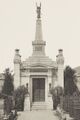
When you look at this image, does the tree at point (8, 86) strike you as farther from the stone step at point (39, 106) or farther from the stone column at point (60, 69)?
the stone column at point (60, 69)

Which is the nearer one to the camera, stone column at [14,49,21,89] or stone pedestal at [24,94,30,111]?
stone pedestal at [24,94,30,111]

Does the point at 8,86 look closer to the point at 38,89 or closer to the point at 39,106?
the point at 38,89

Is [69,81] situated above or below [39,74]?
below

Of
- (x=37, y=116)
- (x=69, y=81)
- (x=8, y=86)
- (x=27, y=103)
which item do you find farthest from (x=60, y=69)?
(x=37, y=116)

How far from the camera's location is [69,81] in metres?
58.9

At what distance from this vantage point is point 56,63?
57094 mm

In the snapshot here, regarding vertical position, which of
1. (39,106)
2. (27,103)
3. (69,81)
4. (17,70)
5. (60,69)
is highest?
(60,69)

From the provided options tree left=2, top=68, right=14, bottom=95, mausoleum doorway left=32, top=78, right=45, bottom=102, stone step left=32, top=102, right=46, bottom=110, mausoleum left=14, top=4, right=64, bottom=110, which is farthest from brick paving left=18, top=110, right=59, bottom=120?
tree left=2, top=68, right=14, bottom=95

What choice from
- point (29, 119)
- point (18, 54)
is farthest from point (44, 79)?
point (29, 119)

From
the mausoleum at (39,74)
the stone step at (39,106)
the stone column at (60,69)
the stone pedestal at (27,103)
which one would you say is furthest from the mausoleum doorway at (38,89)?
the stone pedestal at (27,103)

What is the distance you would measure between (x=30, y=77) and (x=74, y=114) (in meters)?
26.7

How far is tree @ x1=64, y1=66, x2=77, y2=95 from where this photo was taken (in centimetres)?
5656

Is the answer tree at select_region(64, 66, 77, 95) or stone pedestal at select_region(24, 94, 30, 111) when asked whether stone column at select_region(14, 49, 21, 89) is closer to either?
stone pedestal at select_region(24, 94, 30, 111)

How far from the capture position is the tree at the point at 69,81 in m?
56.6
